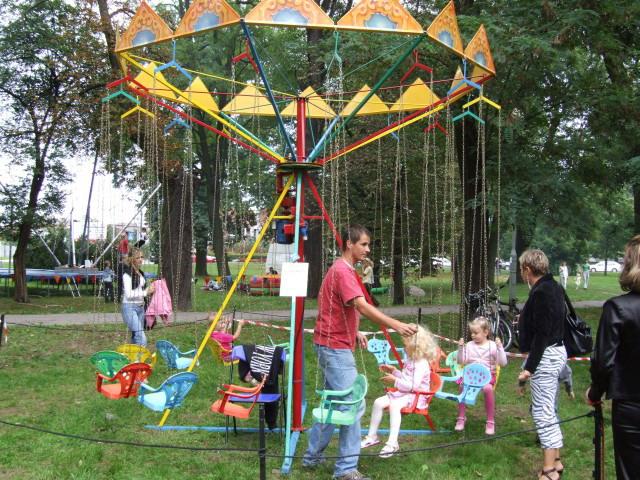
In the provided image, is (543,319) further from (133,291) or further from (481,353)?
(133,291)

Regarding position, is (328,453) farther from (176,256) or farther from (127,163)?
(127,163)

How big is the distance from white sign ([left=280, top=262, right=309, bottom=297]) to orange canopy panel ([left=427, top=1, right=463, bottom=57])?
2060mm

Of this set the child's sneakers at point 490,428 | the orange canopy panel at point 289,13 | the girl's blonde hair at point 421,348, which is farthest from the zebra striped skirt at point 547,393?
the orange canopy panel at point 289,13

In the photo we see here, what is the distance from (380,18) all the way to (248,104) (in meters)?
3.81

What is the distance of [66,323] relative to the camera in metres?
12.7

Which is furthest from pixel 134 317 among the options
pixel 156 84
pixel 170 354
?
pixel 156 84

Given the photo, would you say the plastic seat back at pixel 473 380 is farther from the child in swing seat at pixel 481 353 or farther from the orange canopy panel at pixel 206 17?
the orange canopy panel at pixel 206 17

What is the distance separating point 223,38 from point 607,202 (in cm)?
1505

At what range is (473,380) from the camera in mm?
5695

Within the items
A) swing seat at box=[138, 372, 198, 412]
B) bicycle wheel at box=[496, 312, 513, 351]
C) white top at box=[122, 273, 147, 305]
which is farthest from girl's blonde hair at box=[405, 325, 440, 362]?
bicycle wheel at box=[496, 312, 513, 351]

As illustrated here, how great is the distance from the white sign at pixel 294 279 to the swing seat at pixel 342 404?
2.75ft

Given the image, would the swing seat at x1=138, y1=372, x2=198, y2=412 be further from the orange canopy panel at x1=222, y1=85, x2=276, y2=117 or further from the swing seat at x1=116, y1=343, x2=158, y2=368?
the orange canopy panel at x1=222, y1=85, x2=276, y2=117

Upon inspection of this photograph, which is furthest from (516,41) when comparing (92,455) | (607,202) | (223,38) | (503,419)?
(223,38)

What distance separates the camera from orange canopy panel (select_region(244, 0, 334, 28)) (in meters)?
4.43
